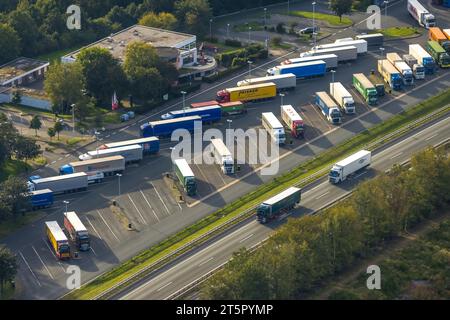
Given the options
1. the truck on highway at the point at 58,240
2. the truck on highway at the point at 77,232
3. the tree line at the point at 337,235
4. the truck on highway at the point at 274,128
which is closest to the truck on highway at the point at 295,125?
the truck on highway at the point at 274,128

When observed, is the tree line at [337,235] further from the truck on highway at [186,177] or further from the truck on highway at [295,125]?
the truck on highway at [186,177]

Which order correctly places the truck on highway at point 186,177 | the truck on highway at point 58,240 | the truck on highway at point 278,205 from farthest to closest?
the truck on highway at point 186,177 < the truck on highway at point 278,205 < the truck on highway at point 58,240

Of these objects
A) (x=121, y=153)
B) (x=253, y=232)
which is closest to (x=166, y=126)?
(x=121, y=153)

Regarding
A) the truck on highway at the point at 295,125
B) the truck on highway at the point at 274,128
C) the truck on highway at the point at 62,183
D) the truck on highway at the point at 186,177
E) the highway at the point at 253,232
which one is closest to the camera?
the highway at the point at 253,232

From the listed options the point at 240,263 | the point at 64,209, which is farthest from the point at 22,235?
the point at 240,263

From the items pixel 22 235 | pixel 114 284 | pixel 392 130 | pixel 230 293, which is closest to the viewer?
pixel 230 293

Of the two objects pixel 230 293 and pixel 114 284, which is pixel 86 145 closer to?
pixel 114 284
